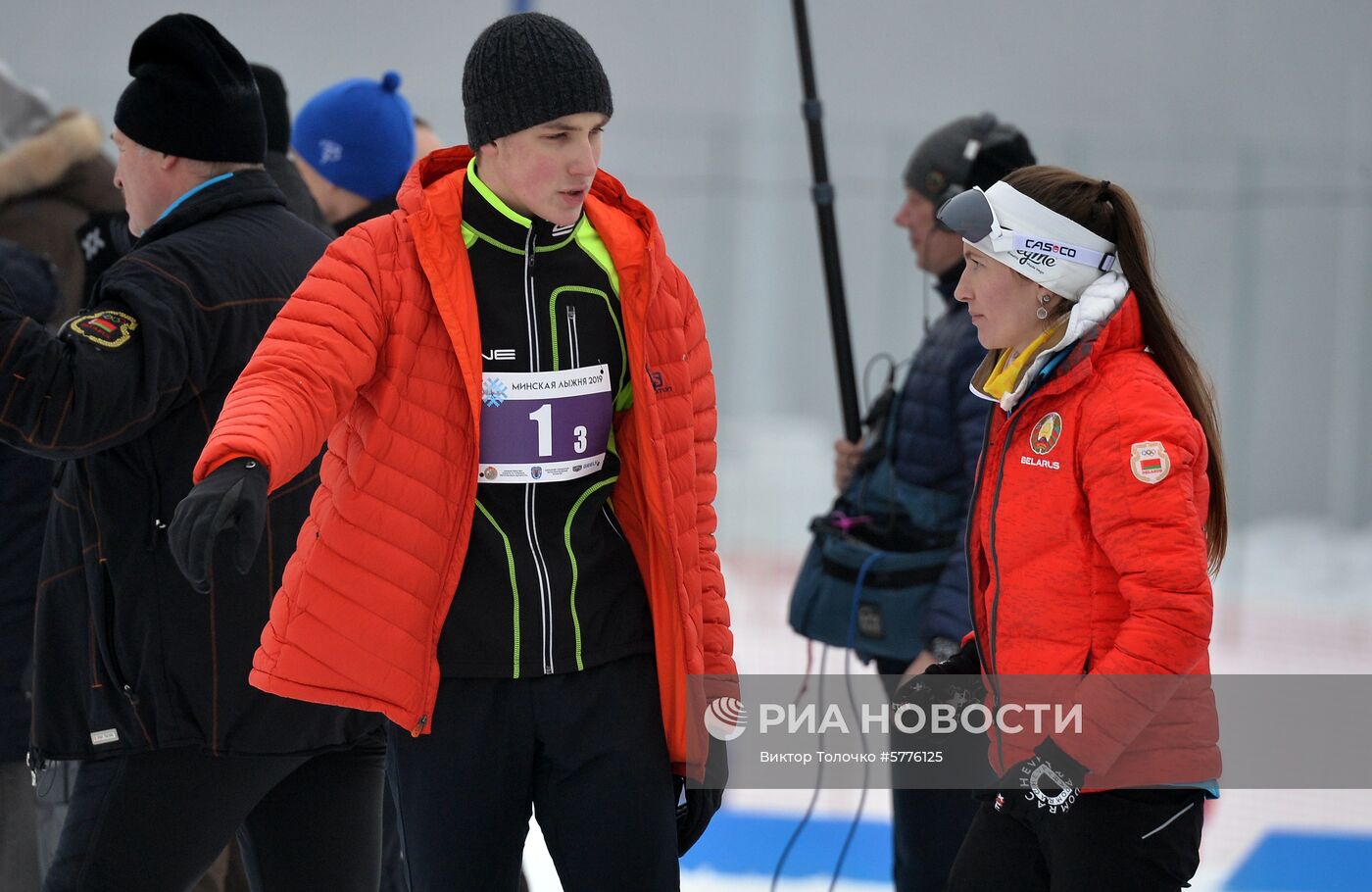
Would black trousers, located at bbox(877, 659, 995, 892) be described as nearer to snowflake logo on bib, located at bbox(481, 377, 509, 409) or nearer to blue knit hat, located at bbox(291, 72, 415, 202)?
snowflake logo on bib, located at bbox(481, 377, 509, 409)

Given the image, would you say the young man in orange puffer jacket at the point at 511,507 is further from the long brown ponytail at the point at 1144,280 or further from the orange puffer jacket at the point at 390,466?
the long brown ponytail at the point at 1144,280

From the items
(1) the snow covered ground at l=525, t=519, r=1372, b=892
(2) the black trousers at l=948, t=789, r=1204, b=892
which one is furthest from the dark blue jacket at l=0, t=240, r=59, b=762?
(2) the black trousers at l=948, t=789, r=1204, b=892

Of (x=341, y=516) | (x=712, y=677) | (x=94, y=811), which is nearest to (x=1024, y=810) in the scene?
(x=712, y=677)

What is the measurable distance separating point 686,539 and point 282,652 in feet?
1.75

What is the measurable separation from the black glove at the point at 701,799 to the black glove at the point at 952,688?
0.29m

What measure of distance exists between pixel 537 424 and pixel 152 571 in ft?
2.18

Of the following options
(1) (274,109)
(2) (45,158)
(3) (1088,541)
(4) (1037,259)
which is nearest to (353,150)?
(1) (274,109)

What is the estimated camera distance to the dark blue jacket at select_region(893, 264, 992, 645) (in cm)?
290

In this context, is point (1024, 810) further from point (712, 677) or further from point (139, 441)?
point (139, 441)

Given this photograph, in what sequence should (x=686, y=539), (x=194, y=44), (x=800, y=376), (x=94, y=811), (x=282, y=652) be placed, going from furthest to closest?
(x=800, y=376) < (x=194, y=44) < (x=94, y=811) < (x=686, y=539) < (x=282, y=652)

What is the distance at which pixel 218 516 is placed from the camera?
1.59 m

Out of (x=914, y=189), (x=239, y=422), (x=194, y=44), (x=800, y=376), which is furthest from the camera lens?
(x=800, y=376)

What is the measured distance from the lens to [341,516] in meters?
1.92

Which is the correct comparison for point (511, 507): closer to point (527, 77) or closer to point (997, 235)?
point (527, 77)
